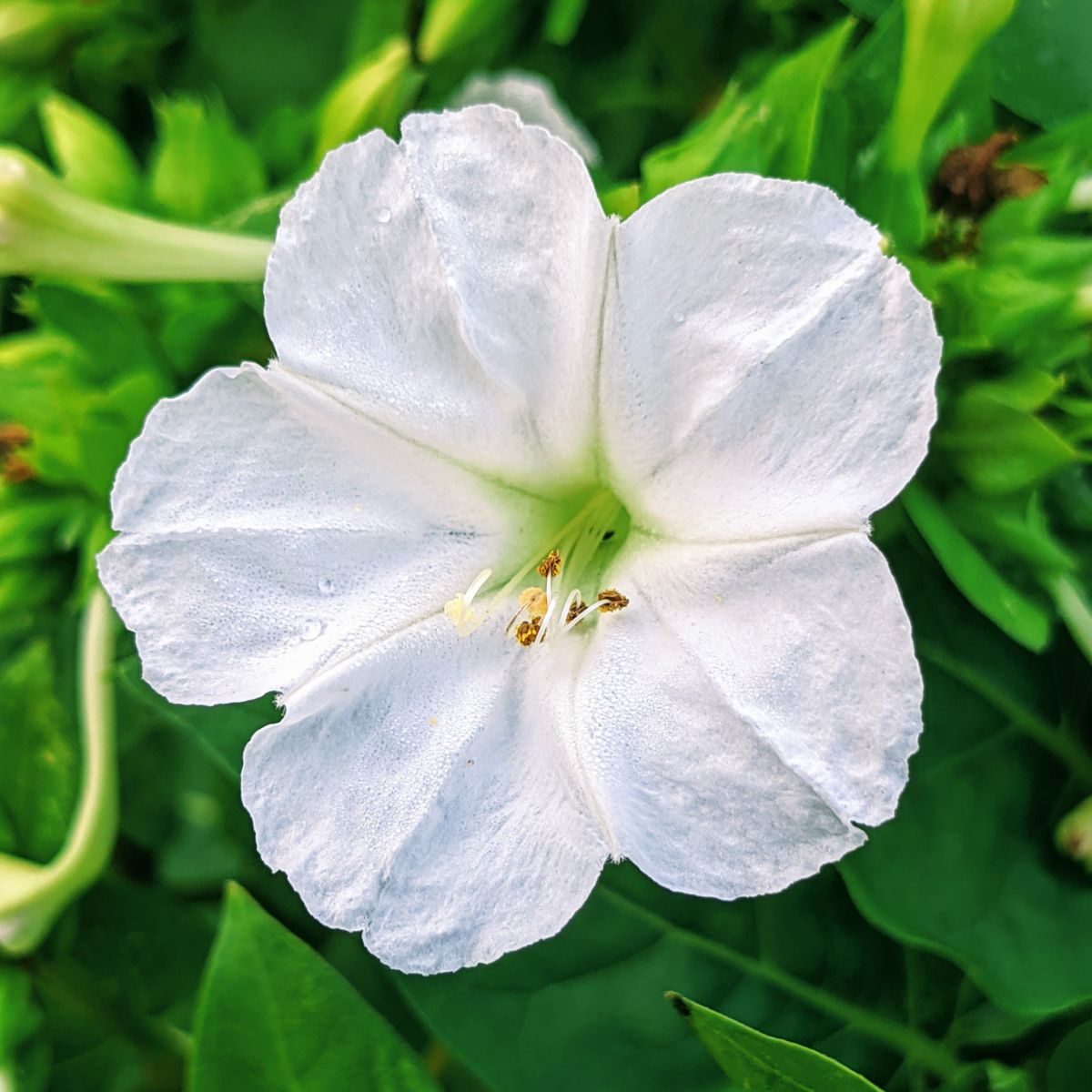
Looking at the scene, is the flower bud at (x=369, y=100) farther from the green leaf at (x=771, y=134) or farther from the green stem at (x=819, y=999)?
the green stem at (x=819, y=999)

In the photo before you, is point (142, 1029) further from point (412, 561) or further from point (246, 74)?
point (246, 74)

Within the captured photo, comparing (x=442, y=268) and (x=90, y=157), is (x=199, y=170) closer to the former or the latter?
(x=90, y=157)

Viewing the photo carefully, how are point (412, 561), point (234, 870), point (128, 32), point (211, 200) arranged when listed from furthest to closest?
point (234, 870)
point (128, 32)
point (211, 200)
point (412, 561)

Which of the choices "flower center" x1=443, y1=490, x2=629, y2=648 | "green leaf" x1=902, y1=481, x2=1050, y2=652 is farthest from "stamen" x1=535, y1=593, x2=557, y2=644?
"green leaf" x1=902, y1=481, x2=1050, y2=652

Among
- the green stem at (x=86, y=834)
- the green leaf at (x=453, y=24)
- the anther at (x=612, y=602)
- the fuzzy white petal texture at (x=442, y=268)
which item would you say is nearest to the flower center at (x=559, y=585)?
the anther at (x=612, y=602)

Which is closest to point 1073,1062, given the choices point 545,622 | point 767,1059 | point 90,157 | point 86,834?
point 767,1059

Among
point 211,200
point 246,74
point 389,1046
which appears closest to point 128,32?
point 246,74

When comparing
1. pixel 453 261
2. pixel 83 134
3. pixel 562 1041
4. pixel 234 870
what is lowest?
pixel 234 870
